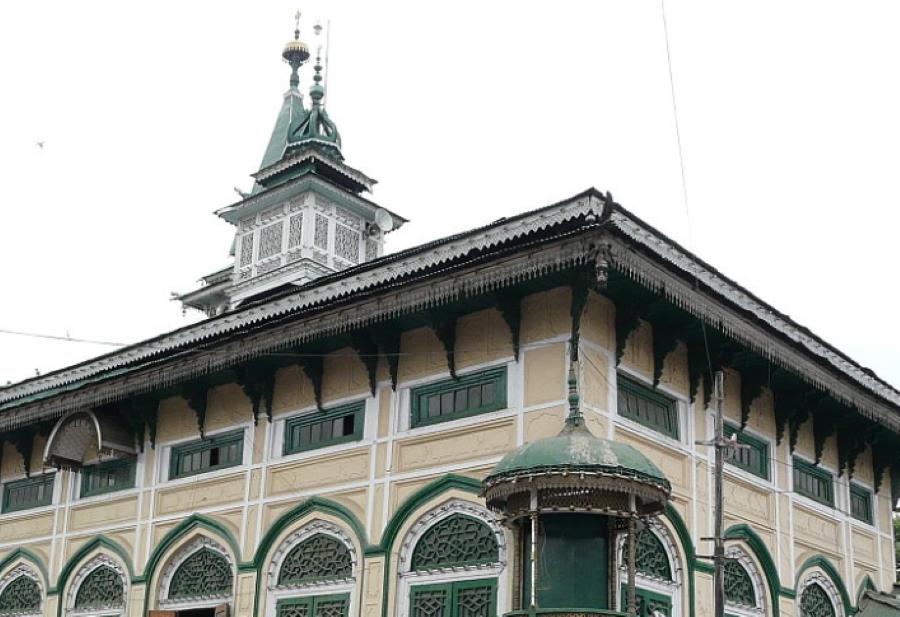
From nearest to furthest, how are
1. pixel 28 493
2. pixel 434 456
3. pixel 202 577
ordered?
1. pixel 434 456
2. pixel 202 577
3. pixel 28 493

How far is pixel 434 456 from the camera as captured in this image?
16359mm

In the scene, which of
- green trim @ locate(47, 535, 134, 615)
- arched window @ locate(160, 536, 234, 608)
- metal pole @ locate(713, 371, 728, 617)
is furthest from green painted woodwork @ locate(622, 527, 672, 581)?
green trim @ locate(47, 535, 134, 615)

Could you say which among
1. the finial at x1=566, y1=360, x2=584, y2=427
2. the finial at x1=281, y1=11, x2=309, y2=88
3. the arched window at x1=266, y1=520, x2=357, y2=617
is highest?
the finial at x1=281, y1=11, x2=309, y2=88

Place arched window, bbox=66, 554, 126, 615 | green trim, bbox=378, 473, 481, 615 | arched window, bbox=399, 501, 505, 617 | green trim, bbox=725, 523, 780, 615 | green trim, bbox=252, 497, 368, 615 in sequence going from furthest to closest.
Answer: arched window, bbox=66, 554, 126, 615, green trim, bbox=725, 523, 780, 615, green trim, bbox=252, 497, 368, 615, green trim, bbox=378, 473, 481, 615, arched window, bbox=399, 501, 505, 617

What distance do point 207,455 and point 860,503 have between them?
1126 centimetres

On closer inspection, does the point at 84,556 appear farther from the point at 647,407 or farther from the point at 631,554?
the point at 631,554

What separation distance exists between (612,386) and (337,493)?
4252 mm

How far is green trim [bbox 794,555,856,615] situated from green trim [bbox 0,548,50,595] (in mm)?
12617

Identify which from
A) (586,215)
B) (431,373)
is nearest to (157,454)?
(431,373)

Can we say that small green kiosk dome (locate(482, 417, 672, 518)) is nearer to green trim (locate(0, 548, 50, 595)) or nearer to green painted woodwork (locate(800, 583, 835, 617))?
green painted woodwork (locate(800, 583, 835, 617))

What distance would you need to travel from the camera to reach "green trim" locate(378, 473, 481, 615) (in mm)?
15953

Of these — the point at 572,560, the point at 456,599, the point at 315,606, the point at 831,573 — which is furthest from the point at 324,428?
the point at 831,573

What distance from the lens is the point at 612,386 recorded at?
15820mm

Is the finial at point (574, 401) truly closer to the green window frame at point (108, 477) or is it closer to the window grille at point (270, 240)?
the green window frame at point (108, 477)
